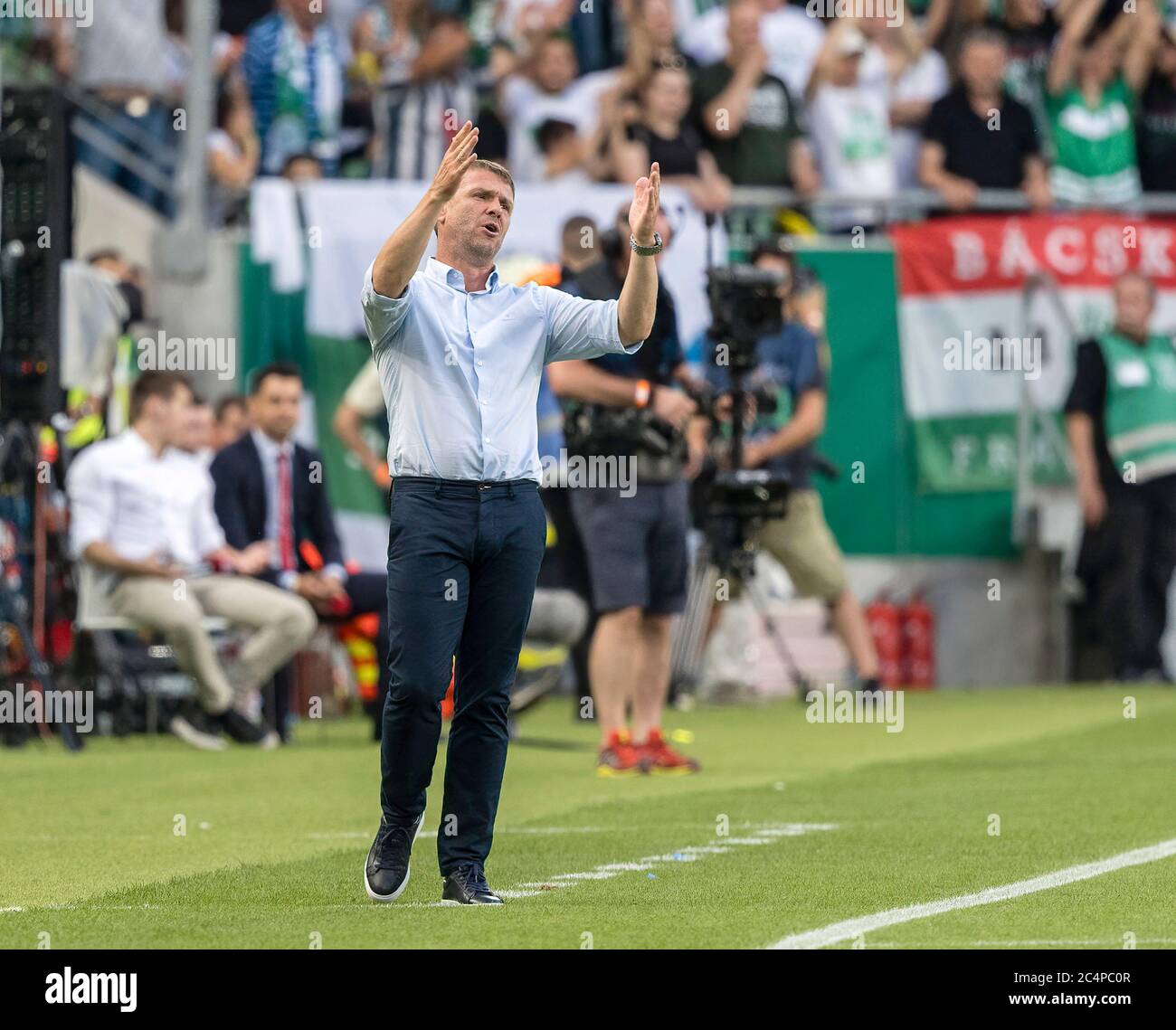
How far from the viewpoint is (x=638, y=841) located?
9.40 metres

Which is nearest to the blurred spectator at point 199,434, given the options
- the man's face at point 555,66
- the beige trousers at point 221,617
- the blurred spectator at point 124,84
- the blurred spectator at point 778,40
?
the beige trousers at point 221,617

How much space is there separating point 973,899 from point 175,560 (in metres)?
8.31

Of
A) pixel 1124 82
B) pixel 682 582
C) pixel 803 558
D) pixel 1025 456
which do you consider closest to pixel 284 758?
pixel 682 582

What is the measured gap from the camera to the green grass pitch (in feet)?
22.8

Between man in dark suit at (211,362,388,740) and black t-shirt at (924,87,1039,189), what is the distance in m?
6.94

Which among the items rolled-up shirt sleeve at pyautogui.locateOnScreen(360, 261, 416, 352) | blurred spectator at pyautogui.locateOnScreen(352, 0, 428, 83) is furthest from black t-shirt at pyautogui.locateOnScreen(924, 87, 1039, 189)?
rolled-up shirt sleeve at pyautogui.locateOnScreen(360, 261, 416, 352)

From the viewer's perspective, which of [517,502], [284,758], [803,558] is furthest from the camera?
[803,558]

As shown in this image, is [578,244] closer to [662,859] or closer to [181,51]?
[662,859]

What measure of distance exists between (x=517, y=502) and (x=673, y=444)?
4414 mm

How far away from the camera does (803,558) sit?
651 inches

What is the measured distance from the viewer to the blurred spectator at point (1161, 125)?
68.1ft

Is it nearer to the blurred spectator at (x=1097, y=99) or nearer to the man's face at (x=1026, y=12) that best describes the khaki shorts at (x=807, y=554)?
the blurred spectator at (x=1097, y=99)

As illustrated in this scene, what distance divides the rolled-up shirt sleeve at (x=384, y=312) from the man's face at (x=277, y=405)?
25.1 ft
